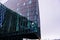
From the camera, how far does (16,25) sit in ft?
37.7

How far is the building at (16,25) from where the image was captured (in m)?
11.0

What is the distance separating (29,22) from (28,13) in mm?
904

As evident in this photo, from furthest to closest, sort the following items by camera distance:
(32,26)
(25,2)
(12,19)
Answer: (25,2) < (12,19) < (32,26)

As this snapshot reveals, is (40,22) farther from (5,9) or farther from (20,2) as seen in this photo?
(5,9)

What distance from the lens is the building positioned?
11047 millimetres

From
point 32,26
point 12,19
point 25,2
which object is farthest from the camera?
point 25,2

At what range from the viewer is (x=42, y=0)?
12.8m

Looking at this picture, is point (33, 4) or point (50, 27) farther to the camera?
point (50, 27)

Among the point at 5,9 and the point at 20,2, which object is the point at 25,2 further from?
the point at 5,9

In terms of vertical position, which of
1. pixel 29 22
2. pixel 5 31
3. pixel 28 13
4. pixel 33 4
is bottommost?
pixel 5 31

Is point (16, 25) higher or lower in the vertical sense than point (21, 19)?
lower

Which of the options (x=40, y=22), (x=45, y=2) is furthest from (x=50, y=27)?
(x=45, y=2)

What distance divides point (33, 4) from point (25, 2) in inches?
30.8

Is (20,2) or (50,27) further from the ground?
(20,2)
